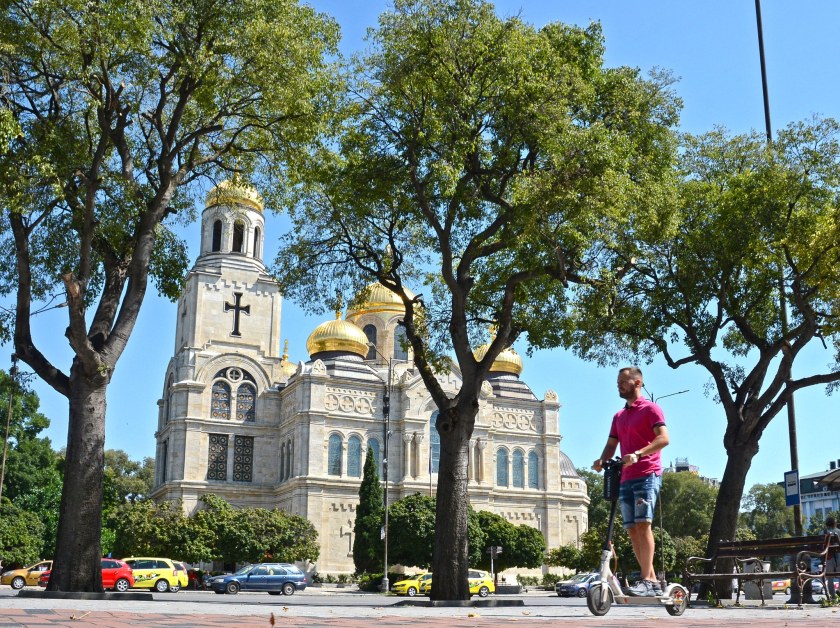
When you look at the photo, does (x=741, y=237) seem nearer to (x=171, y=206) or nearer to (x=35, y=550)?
(x=171, y=206)

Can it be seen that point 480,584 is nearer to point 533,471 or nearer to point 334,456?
point 334,456

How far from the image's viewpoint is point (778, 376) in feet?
61.8

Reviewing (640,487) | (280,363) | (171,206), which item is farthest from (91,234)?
(280,363)

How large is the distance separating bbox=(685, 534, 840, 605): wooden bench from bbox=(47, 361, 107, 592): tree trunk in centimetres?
897

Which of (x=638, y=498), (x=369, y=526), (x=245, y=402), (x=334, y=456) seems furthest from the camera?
(x=245, y=402)

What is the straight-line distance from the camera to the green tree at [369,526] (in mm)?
48719

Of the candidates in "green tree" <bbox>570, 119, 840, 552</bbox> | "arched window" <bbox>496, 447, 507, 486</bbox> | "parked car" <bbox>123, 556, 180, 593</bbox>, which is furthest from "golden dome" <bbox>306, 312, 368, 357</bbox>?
"green tree" <bbox>570, 119, 840, 552</bbox>

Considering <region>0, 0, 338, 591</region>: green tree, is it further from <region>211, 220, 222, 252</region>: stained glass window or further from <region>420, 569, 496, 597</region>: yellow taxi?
<region>211, 220, 222, 252</region>: stained glass window

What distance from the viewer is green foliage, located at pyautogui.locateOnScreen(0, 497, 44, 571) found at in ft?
150

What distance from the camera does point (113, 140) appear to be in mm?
16203

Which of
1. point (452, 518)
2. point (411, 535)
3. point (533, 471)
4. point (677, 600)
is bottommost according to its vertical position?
point (411, 535)

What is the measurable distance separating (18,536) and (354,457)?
2024cm

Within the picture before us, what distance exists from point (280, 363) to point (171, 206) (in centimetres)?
4352

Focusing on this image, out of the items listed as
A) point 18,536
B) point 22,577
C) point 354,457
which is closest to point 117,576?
point 22,577
